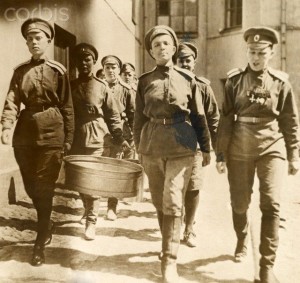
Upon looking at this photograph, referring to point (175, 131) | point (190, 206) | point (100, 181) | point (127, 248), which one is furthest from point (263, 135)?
point (127, 248)

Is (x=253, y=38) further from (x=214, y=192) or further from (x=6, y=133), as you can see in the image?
(x=214, y=192)

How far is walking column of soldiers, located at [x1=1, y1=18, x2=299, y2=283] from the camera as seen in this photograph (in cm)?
265

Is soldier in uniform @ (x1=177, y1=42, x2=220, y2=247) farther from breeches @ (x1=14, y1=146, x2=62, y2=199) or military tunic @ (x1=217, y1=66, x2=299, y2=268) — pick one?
breeches @ (x1=14, y1=146, x2=62, y2=199)

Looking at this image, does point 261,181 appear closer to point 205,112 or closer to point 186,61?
point 205,112

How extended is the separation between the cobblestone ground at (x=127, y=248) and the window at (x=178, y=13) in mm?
1521

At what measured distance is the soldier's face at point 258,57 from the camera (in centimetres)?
268

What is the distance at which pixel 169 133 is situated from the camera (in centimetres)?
270

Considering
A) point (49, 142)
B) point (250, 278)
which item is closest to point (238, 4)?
point (49, 142)

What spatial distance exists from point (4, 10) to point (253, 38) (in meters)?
1.77

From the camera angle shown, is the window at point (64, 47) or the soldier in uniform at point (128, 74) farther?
the soldier in uniform at point (128, 74)

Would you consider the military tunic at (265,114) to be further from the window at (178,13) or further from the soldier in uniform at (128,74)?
the soldier in uniform at (128,74)

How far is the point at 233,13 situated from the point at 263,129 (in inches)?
66.4

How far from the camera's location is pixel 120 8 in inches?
140

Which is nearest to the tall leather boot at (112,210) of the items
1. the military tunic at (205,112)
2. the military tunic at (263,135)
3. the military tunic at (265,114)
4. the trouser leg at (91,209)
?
the trouser leg at (91,209)
